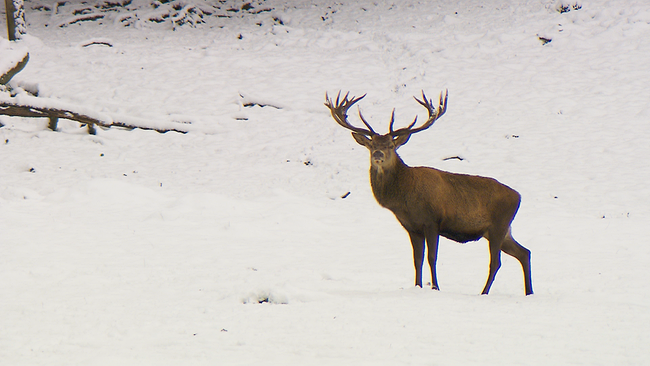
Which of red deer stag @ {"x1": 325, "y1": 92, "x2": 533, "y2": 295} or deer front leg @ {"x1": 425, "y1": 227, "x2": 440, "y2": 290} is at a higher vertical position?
red deer stag @ {"x1": 325, "y1": 92, "x2": 533, "y2": 295}

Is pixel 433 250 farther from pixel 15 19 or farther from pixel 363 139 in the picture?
pixel 15 19

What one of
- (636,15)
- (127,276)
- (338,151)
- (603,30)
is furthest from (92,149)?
(636,15)

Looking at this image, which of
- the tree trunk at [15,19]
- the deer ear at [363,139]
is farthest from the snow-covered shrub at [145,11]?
the deer ear at [363,139]

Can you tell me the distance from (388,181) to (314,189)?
5835 mm

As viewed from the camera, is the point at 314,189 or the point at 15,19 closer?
the point at 314,189

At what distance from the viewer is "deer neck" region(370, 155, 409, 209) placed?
22.5 feet

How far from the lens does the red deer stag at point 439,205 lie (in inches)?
266

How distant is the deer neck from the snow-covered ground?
99 cm

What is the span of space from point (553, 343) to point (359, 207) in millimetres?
7412

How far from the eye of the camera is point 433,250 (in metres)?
6.67

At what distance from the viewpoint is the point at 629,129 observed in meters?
14.5

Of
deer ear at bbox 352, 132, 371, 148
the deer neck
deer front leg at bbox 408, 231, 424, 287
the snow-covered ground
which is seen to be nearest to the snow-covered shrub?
the snow-covered ground

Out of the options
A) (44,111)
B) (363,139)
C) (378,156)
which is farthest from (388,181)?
(44,111)

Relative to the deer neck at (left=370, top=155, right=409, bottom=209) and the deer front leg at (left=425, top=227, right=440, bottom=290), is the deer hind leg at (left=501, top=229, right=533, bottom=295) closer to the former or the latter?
the deer front leg at (left=425, top=227, right=440, bottom=290)
